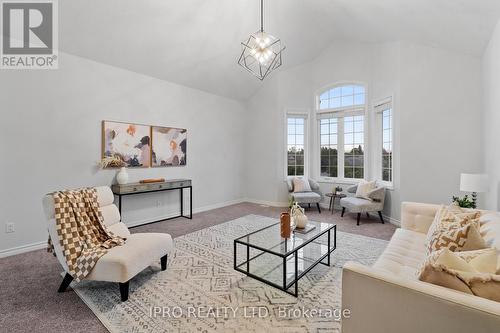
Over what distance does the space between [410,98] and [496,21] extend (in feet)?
4.77

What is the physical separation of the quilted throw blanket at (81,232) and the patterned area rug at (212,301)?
1.12 ft

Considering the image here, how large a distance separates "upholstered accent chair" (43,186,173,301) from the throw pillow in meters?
2.44

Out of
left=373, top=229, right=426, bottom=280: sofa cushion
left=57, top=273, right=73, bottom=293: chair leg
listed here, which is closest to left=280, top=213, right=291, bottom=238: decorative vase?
left=373, top=229, right=426, bottom=280: sofa cushion

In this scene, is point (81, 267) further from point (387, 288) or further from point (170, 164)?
point (170, 164)

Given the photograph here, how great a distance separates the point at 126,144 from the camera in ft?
13.8

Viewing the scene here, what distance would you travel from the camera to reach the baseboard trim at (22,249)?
302 centimetres

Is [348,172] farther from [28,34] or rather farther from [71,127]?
[28,34]

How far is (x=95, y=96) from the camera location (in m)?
3.80

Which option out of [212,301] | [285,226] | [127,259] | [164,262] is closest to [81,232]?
[127,259]

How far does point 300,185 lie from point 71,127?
15.0 ft

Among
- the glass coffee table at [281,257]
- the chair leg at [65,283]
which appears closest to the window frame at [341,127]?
the glass coffee table at [281,257]

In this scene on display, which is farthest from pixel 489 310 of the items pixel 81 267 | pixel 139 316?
pixel 81 267

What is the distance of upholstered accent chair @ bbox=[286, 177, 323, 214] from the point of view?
527 centimetres

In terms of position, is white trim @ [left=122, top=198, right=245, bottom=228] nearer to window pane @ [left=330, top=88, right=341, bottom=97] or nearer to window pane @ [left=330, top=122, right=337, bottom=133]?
window pane @ [left=330, top=122, right=337, bottom=133]
